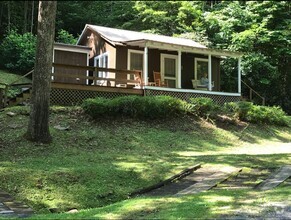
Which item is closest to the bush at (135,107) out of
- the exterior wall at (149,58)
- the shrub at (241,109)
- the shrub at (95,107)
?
the shrub at (95,107)

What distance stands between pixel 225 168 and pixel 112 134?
5304mm

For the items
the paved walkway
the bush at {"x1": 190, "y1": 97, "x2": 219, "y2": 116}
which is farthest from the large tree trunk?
the bush at {"x1": 190, "y1": 97, "x2": 219, "y2": 116}

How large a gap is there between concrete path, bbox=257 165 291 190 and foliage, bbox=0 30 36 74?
21.6m

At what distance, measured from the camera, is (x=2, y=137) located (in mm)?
12008

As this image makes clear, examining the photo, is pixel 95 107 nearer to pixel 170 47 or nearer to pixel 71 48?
pixel 170 47

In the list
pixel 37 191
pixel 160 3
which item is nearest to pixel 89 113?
pixel 37 191

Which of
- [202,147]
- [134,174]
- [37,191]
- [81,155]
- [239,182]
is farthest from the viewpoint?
[202,147]

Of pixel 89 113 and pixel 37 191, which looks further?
pixel 89 113

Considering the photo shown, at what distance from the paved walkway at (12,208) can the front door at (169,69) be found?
50.8 ft

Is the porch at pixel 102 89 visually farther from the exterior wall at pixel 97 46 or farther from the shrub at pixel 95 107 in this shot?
the shrub at pixel 95 107

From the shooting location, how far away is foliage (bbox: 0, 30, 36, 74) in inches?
1064

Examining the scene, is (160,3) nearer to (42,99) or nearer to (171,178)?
(42,99)

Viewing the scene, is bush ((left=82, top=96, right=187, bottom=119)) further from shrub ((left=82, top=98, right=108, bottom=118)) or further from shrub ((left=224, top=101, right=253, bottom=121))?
shrub ((left=224, top=101, right=253, bottom=121))

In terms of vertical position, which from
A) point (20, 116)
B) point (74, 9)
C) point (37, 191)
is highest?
point (74, 9)
